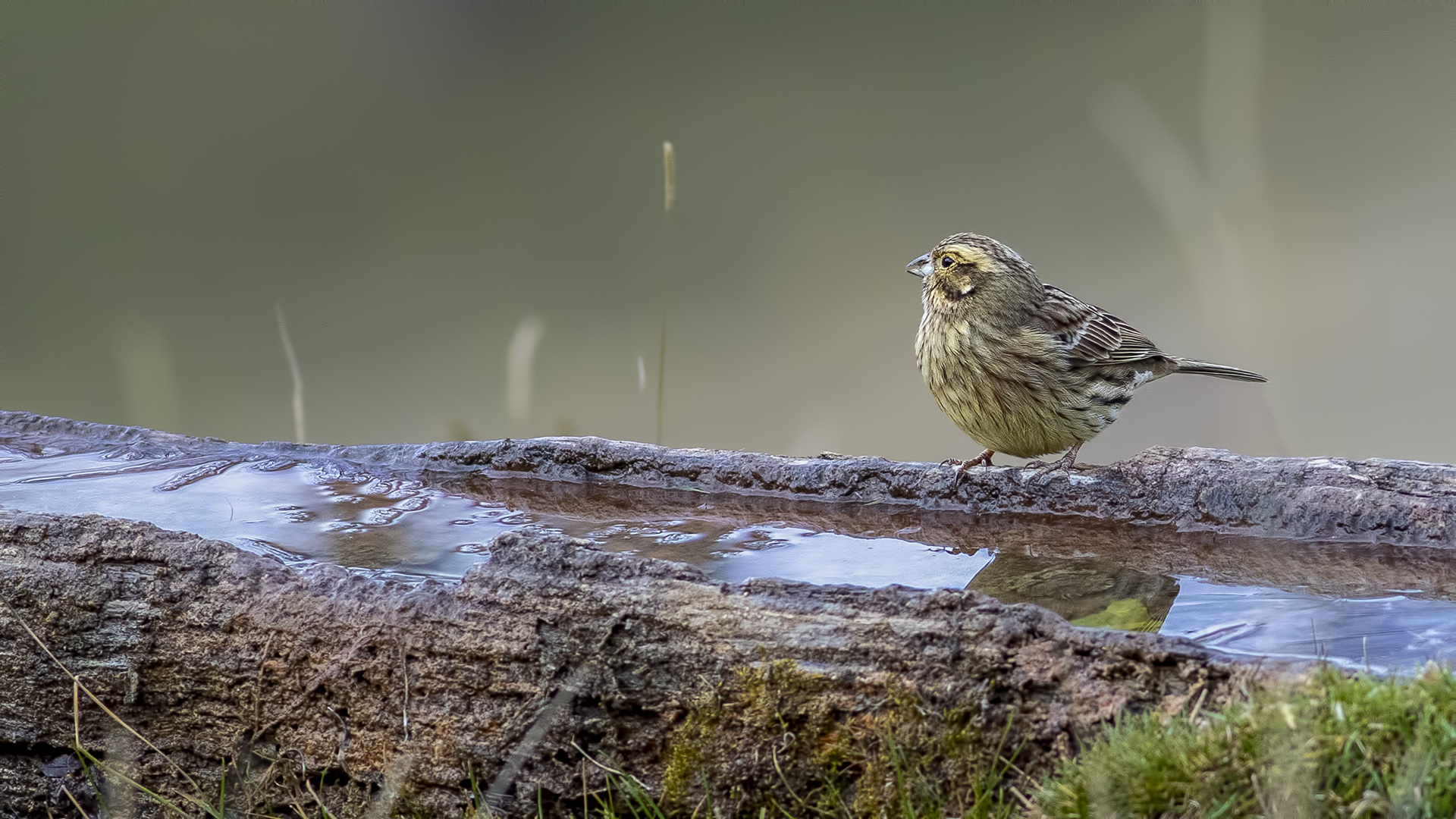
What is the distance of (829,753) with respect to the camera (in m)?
2.09

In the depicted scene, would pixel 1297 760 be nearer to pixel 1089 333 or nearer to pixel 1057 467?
pixel 1057 467

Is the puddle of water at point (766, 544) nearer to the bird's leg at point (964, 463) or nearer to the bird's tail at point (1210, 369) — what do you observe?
the bird's leg at point (964, 463)

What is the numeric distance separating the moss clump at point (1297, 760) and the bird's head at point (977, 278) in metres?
2.41

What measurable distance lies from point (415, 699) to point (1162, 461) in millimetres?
2074

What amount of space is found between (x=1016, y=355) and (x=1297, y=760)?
239 cm

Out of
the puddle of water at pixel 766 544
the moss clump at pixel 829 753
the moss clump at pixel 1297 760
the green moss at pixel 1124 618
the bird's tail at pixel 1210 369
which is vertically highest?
the bird's tail at pixel 1210 369

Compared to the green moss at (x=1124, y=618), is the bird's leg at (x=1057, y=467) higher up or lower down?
higher up

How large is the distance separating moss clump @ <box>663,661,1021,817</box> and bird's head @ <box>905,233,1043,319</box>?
2.23 metres

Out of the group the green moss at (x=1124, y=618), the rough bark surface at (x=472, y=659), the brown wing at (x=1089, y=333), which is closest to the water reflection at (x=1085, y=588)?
the green moss at (x=1124, y=618)

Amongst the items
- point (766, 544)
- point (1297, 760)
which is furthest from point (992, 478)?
point (1297, 760)

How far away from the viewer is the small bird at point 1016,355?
3.87 metres

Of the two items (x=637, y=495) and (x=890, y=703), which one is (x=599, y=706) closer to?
(x=890, y=703)

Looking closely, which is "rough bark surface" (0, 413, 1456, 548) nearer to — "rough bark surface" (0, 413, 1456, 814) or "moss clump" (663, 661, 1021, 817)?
"rough bark surface" (0, 413, 1456, 814)

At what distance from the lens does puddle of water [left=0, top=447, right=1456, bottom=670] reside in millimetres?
2447
